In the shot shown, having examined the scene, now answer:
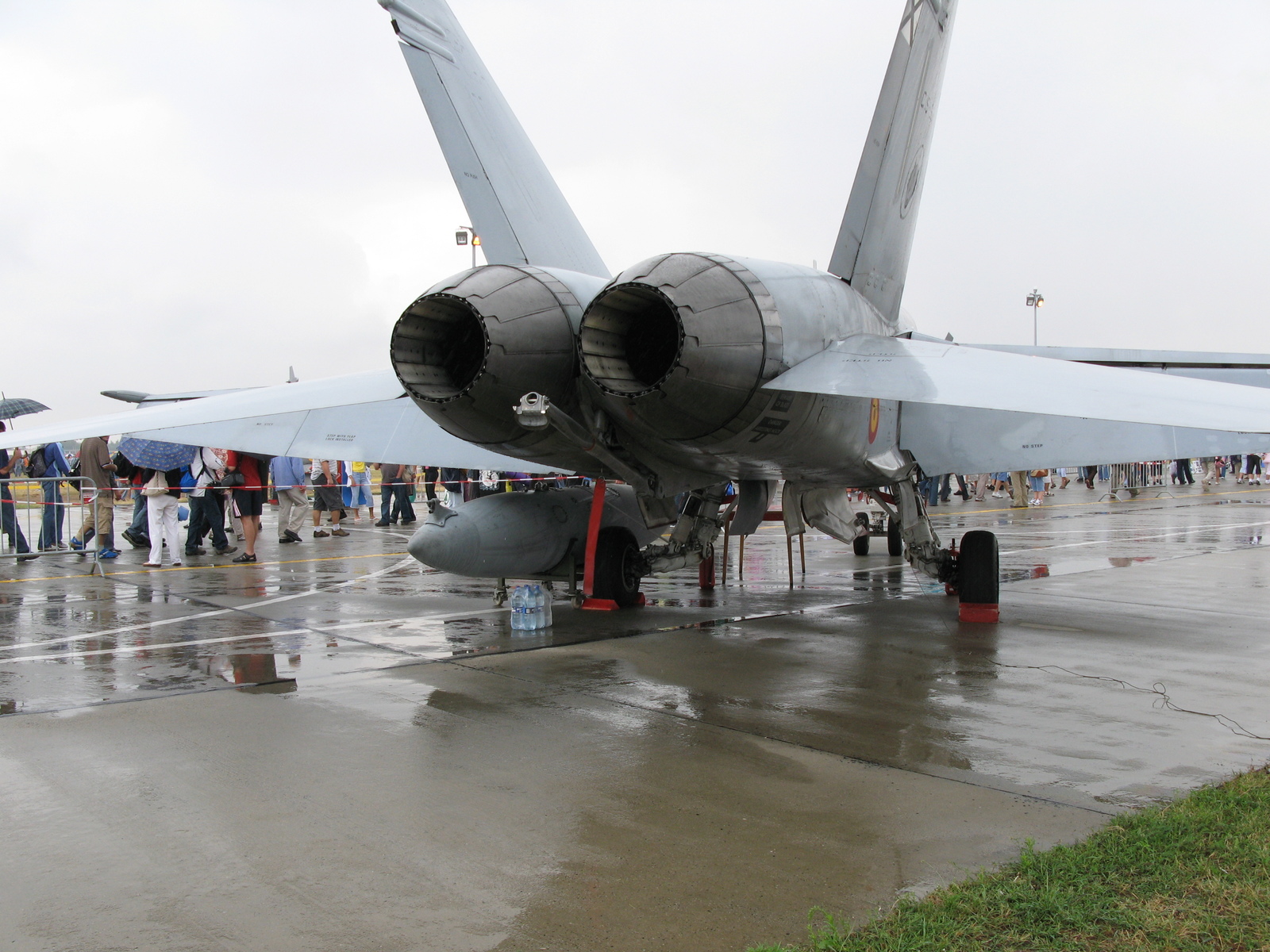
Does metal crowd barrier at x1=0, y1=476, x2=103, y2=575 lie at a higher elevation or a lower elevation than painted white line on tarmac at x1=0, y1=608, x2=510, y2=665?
higher

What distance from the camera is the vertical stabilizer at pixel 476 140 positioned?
723 centimetres

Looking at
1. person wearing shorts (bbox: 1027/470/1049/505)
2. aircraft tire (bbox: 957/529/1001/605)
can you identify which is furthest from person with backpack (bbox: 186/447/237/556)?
person wearing shorts (bbox: 1027/470/1049/505)

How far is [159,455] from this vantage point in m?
11.9

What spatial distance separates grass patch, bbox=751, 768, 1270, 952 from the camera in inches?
101

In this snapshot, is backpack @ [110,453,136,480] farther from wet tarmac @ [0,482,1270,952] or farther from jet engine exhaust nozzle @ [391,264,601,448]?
jet engine exhaust nozzle @ [391,264,601,448]

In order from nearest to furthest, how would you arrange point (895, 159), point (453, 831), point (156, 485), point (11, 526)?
point (453, 831) < point (895, 159) < point (156, 485) < point (11, 526)

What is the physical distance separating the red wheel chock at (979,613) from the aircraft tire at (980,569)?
25mm

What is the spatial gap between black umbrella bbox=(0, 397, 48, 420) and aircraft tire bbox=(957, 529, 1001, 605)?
13458 mm

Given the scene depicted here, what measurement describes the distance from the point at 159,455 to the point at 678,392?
9.04m

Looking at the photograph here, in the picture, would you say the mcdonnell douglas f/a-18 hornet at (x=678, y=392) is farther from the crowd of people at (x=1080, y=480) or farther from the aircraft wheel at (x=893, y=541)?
the crowd of people at (x=1080, y=480)

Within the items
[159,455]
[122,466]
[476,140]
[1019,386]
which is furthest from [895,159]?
[122,466]

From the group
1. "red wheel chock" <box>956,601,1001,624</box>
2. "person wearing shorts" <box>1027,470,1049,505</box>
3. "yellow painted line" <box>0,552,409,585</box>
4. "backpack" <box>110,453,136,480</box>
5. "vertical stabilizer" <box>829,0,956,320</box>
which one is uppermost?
"vertical stabilizer" <box>829,0,956,320</box>

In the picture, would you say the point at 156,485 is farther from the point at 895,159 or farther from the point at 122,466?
the point at 895,159

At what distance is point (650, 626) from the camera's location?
25.0ft
